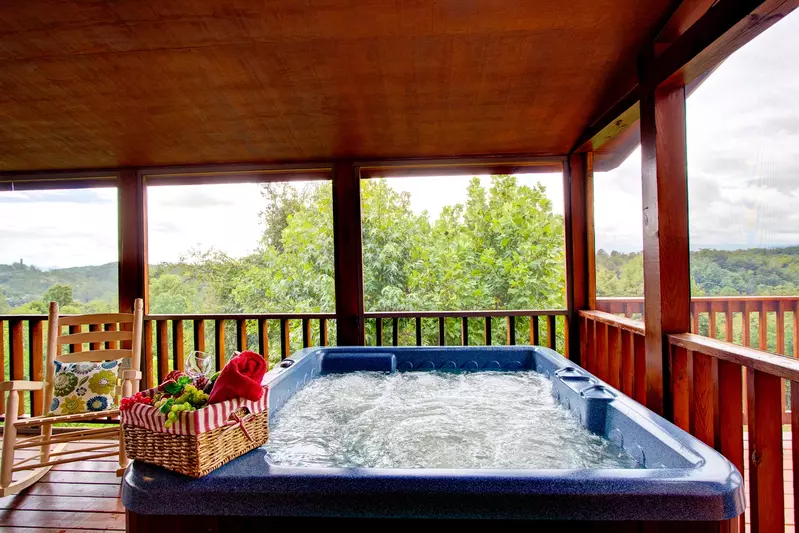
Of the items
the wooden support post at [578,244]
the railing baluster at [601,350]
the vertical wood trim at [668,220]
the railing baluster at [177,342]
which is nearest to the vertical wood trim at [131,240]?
the railing baluster at [177,342]

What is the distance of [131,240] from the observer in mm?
A: 3455

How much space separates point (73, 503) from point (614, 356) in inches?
122

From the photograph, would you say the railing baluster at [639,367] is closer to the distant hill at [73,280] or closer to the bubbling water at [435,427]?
the bubbling water at [435,427]

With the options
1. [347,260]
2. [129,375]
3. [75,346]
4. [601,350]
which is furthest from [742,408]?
[75,346]

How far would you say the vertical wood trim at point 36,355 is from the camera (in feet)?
10.9

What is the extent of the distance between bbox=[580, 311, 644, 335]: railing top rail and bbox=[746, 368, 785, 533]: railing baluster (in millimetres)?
851

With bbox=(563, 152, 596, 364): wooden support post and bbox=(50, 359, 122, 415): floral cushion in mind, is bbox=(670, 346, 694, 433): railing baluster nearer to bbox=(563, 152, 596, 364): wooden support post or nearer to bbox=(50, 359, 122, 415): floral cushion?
bbox=(563, 152, 596, 364): wooden support post

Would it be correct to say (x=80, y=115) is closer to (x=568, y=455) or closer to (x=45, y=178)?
(x=45, y=178)

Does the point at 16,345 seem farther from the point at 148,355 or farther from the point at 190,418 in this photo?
the point at 190,418

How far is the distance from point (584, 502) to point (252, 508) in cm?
88

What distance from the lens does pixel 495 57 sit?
2.24 meters

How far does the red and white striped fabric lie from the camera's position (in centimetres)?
120

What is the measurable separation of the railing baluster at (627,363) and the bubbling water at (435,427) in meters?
0.45

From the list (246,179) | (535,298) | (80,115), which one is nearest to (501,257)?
(535,298)
